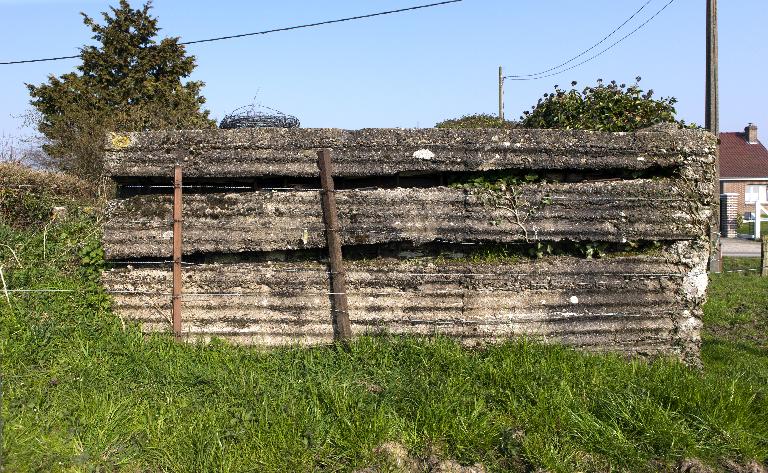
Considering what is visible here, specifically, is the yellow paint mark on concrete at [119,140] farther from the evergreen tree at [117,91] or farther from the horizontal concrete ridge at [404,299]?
the evergreen tree at [117,91]

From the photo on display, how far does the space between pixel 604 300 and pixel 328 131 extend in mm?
2793

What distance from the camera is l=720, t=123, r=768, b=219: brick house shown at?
131 feet

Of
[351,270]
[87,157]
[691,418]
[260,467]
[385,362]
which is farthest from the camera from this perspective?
[87,157]

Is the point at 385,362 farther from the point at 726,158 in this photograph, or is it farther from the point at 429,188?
the point at 726,158

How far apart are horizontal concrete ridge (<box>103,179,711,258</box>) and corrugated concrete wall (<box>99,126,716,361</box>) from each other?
0.04 feet

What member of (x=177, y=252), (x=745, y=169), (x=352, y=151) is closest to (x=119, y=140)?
(x=177, y=252)

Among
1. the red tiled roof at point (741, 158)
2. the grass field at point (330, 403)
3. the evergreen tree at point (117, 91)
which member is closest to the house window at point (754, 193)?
the red tiled roof at point (741, 158)

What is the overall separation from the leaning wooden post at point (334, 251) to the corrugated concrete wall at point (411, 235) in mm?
72

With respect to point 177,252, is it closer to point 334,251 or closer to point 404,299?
point 334,251

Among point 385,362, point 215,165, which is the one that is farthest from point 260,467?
point 215,165

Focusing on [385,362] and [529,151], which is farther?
[529,151]

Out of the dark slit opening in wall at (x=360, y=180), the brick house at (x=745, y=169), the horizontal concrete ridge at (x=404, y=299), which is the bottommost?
the horizontal concrete ridge at (x=404, y=299)

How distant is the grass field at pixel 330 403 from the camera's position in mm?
3781

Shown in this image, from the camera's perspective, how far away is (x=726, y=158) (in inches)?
1656
